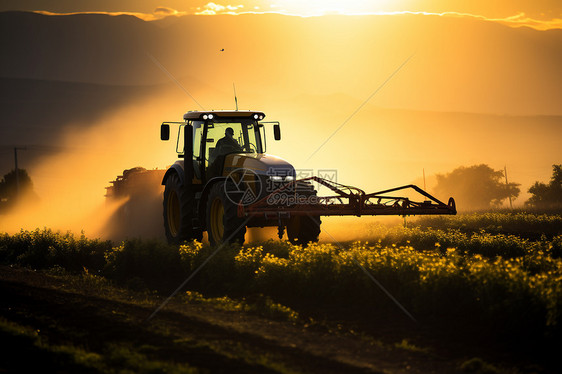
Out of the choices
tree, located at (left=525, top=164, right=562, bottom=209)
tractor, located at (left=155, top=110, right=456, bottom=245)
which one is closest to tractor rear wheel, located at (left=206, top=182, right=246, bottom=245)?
tractor, located at (left=155, top=110, right=456, bottom=245)

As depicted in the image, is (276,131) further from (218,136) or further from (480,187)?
(480,187)

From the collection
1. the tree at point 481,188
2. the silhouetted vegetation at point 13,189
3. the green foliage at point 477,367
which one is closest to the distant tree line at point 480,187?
the tree at point 481,188

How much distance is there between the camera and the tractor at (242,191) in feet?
51.1

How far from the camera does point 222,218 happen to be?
1648cm

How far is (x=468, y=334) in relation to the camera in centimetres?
993

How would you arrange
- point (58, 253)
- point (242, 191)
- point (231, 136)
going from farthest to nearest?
point (58, 253)
point (231, 136)
point (242, 191)

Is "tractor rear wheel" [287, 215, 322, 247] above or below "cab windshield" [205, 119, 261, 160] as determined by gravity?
below

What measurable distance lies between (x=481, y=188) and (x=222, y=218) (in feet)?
273

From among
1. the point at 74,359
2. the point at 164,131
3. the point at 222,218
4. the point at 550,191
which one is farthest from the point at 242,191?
the point at 550,191

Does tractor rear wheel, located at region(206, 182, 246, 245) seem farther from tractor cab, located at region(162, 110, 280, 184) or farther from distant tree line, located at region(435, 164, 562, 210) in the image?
distant tree line, located at region(435, 164, 562, 210)

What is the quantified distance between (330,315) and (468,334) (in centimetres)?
224

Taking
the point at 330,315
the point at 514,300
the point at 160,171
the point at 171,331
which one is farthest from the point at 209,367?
the point at 160,171

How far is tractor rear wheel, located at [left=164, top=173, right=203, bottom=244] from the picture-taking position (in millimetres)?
18016

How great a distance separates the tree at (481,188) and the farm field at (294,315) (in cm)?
8294
